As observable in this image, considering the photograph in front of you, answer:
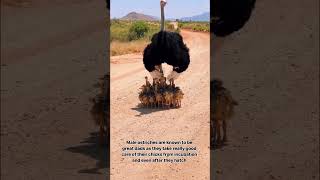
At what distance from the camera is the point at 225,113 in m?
10.4

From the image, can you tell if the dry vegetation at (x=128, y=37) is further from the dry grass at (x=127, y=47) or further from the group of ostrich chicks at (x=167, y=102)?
the group of ostrich chicks at (x=167, y=102)

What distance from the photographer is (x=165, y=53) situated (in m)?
10.8

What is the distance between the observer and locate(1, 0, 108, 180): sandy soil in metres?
9.79

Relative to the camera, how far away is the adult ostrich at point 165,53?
10688mm

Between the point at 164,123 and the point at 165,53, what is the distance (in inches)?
52.1

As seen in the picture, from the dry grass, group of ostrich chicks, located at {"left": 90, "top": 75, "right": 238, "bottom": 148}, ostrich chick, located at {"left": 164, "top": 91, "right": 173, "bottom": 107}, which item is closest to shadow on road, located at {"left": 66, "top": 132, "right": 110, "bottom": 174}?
group of ostrich chicks, located at {"left": 90, "top": 75, "right": 238, "bottom": 148}

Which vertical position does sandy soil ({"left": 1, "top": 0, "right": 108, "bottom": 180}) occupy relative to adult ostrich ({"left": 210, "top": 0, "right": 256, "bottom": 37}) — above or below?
below

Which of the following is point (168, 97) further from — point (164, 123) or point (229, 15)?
point (229, 15)

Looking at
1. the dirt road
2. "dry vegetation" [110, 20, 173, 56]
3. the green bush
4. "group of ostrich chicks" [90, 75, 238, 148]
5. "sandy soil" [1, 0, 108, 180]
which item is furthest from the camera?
the green bush

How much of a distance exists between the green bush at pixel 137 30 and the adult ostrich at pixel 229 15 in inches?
129

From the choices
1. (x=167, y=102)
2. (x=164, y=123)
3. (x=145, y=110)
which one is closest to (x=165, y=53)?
(x=167, y=102)

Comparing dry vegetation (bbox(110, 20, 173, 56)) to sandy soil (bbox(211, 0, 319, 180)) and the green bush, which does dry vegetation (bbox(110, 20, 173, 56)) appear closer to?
the green bush

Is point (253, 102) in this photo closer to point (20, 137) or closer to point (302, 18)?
point (302, 18)

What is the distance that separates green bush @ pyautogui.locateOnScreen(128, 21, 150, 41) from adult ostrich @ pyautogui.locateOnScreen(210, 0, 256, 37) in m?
3.28
